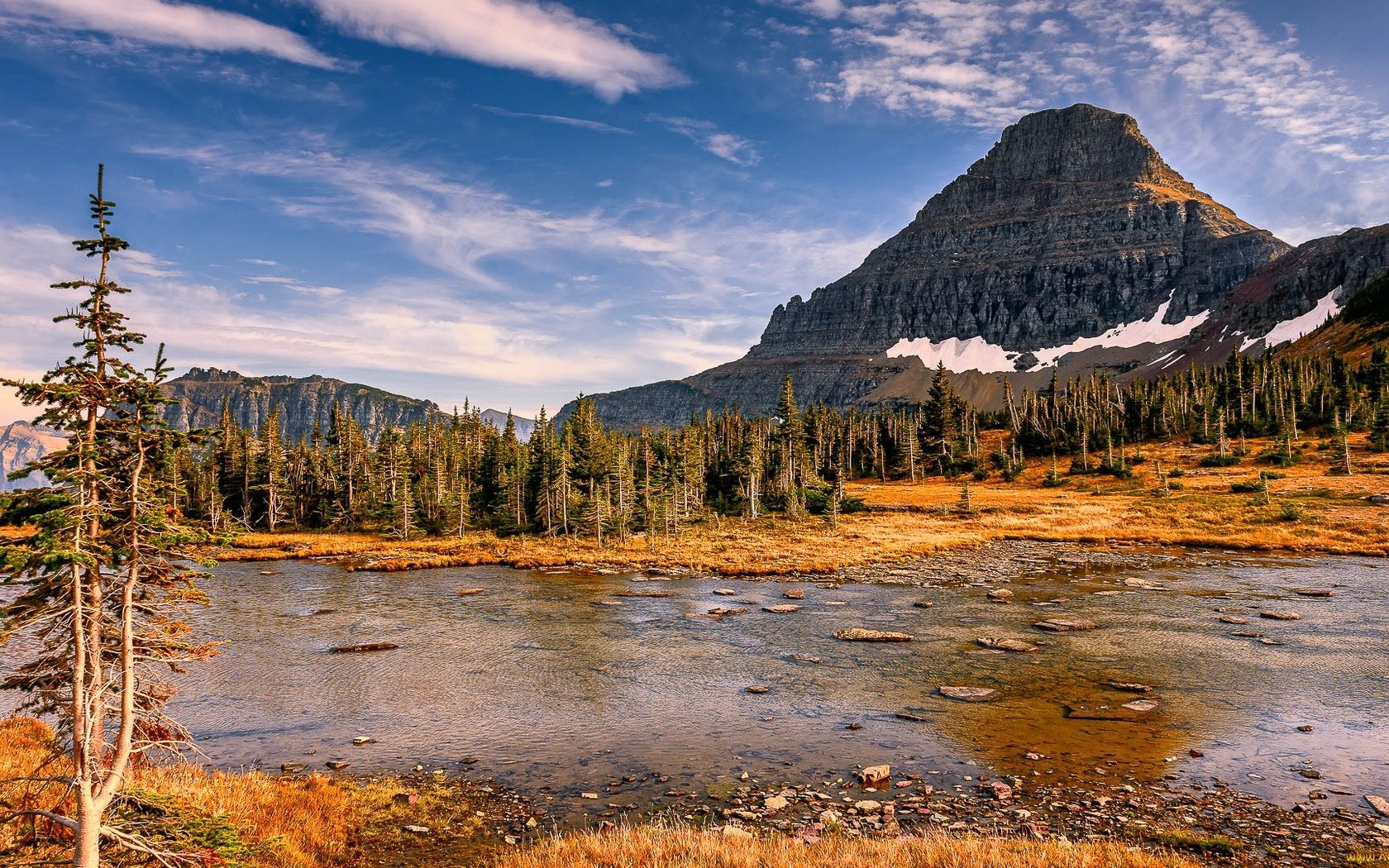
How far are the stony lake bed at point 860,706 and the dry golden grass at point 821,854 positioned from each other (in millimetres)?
1850

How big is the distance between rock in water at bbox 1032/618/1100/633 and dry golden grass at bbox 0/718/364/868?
29.2 metres

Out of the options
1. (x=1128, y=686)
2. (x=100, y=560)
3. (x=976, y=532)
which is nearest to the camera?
(x=100, y=560)

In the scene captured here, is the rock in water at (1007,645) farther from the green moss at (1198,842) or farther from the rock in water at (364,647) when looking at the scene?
the rock in water at (364,647)

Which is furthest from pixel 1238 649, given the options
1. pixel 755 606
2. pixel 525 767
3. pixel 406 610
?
pixel 406 610

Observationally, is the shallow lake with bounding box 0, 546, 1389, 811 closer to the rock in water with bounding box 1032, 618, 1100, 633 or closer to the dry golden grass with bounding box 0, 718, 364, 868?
the rock in water with bounding box 1032, 618, 1100, 633

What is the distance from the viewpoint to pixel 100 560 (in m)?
9.22

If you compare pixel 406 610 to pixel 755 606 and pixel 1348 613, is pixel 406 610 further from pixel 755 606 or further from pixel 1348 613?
pixel 1348 613

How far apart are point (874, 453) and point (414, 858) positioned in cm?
12702

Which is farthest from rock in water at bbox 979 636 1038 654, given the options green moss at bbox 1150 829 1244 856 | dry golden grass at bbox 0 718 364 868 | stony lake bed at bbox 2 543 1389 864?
dry golden grass at bbox 0 718 364 868

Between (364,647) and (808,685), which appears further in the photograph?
(364,647)

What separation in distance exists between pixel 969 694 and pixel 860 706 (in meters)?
3.86

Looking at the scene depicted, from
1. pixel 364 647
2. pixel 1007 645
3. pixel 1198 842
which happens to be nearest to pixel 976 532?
pixel 1007 645

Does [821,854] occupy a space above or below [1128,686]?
above

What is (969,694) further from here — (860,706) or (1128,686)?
(1128,686)
